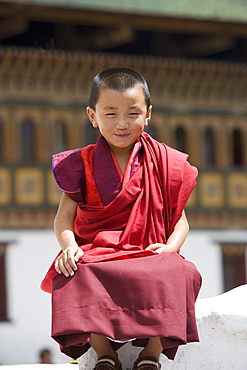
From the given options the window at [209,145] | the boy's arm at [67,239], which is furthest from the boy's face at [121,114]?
the window at [209,145]

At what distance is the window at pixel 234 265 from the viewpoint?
665 inches

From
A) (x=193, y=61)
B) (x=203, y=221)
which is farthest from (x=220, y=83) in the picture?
(x=203, y=221)

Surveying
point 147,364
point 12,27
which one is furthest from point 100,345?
point 12,27

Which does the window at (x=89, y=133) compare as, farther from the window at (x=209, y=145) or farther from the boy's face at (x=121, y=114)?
the boy's face at (x=121, y=114)

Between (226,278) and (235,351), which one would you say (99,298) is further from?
(226,278)

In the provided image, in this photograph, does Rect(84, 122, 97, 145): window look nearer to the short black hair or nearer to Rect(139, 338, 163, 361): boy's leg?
the short black hair

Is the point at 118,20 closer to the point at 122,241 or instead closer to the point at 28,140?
the point at 28,140

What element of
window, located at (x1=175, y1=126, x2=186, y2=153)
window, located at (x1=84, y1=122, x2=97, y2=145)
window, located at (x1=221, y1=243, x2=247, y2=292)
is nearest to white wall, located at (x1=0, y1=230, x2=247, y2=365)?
window, located at (x1=84, y1=122, x2=97, y2=145)

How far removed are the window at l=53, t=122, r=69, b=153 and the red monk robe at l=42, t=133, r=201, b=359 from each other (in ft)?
41.1

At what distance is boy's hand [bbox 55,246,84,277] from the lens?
3.33 meters

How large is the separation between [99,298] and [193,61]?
1379 cm

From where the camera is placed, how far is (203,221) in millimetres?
16656

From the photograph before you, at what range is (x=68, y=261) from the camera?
3.35 meters

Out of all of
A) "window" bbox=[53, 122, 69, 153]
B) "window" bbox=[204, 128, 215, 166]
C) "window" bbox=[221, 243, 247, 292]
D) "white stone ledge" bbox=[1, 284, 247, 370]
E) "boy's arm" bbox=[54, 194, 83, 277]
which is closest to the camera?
"boy's arm" bbox=[54, 194, 83, 277]
